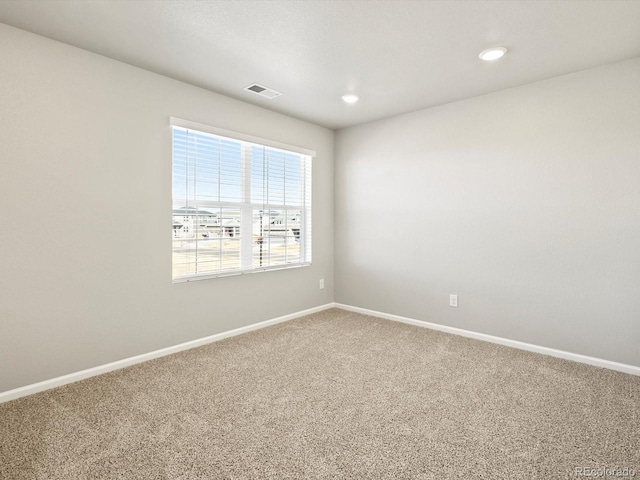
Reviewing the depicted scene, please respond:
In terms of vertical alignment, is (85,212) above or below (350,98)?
below

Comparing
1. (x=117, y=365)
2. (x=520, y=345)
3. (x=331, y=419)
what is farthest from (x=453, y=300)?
(x=117, y=365)

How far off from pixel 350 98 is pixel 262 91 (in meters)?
0.84

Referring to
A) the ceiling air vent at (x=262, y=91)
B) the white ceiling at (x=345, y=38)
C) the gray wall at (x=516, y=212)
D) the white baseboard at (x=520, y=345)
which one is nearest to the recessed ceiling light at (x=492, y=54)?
the white ceiling at (x=345, y=38)

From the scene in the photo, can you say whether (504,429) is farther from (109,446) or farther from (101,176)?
(101,176)

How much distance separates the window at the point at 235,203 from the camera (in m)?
3.14

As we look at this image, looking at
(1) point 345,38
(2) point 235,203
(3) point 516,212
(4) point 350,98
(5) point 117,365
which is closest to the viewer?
(1) point 345,38

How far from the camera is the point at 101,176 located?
2.63 meters

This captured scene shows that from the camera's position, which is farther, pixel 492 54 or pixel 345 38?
pixel 492 54

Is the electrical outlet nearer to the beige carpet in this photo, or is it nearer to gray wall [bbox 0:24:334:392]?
the beige carpet

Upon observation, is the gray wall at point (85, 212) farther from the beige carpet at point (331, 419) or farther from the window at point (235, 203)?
the beige carpet at point (331, 419)

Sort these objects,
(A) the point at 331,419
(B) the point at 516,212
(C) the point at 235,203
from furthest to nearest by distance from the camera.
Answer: (C) the point at 235,203
(B) the point at 516,212
(A) the point at 331,419

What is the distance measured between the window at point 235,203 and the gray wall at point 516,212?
2.77 feet

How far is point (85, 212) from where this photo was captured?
2.55 metres

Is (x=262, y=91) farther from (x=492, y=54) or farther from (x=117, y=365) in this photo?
(x=117, y=365)
